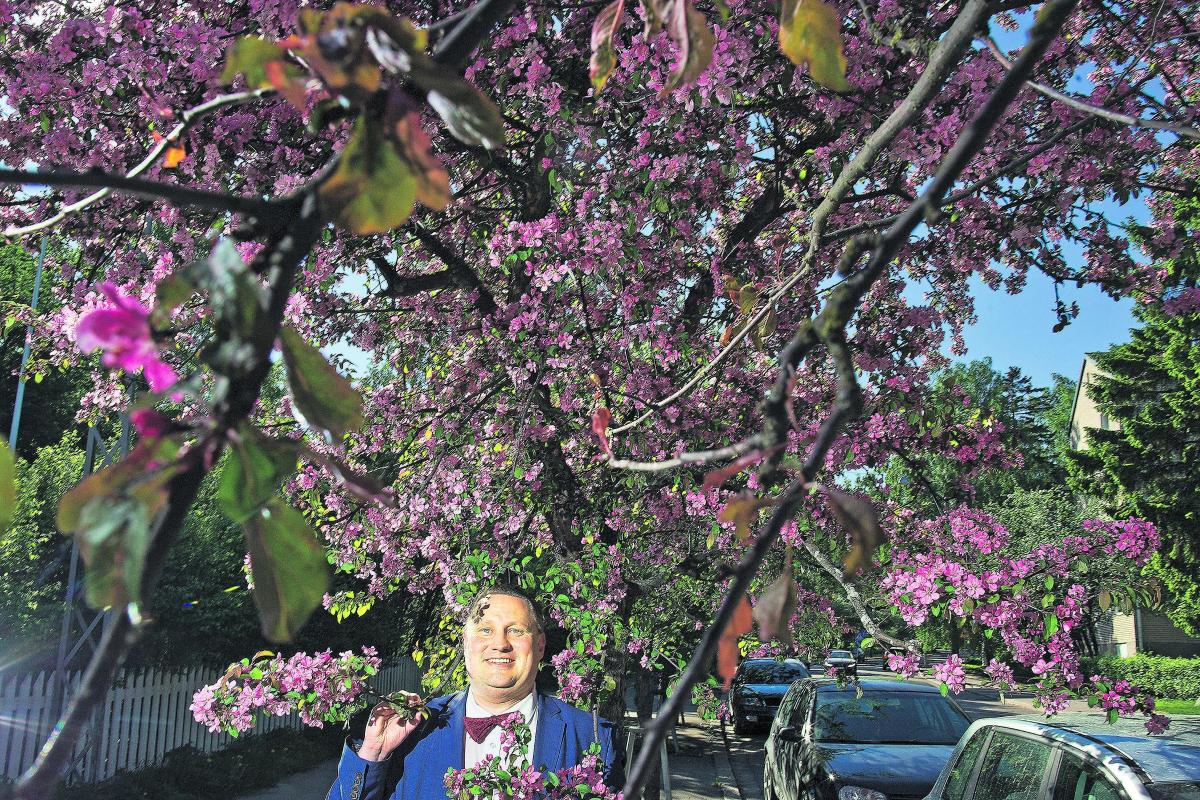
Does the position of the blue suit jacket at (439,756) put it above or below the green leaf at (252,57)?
below

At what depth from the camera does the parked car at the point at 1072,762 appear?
4074 millimetres

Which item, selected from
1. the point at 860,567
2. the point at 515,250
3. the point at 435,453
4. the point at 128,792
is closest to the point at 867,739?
the point at 435,453

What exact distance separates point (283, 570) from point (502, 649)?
3401 millimetres

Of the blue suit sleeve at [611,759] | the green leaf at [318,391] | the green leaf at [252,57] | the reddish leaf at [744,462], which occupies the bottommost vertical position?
the blue suit sleeve at [611,759]

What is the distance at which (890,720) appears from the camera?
28.0 ft

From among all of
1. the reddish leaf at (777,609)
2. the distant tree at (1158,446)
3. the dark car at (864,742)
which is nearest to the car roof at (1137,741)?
the dark car at (864,742)

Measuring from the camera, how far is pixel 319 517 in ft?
19.9

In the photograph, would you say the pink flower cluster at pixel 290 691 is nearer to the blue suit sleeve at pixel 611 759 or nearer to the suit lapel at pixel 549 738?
the suit lapel at pixel 549 738

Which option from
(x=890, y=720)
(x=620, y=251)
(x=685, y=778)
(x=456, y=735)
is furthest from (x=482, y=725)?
(x=685, y=778)

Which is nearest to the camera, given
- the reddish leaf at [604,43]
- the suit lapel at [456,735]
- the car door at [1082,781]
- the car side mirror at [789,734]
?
the reddish leaf at [604,43]

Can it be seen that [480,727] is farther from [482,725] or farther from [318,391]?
[318,391]

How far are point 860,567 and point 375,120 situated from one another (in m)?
0.56

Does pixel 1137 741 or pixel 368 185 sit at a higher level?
pixel 368 185

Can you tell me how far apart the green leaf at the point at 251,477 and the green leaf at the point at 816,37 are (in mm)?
713
